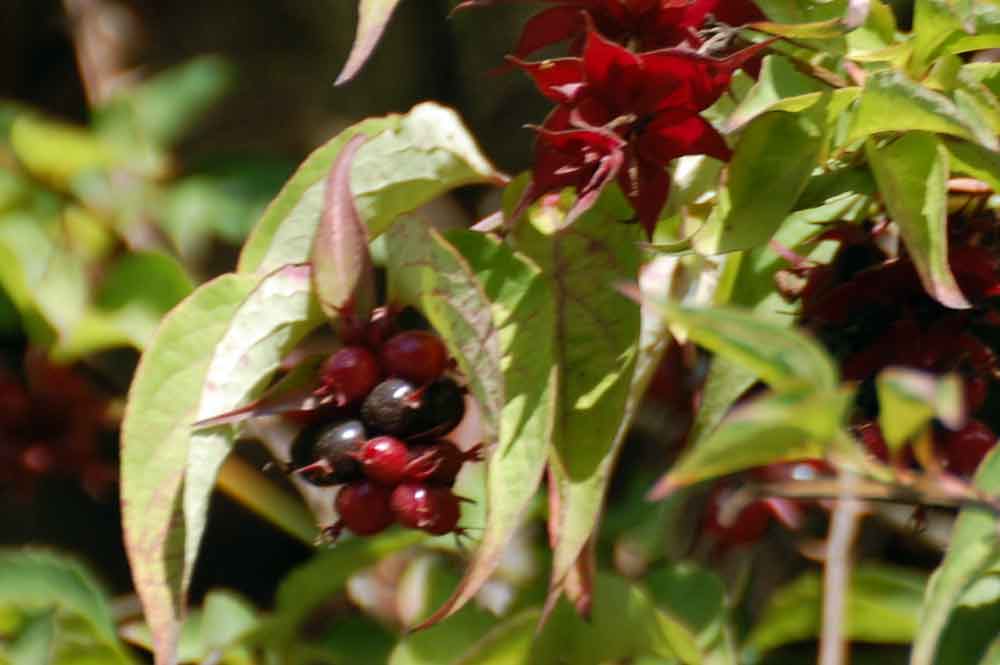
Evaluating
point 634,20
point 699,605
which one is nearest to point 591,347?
point 634,20

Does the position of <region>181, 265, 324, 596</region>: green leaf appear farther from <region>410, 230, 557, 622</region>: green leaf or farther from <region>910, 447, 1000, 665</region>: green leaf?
<region>910, 447, 1000, 665</region>: green leaf

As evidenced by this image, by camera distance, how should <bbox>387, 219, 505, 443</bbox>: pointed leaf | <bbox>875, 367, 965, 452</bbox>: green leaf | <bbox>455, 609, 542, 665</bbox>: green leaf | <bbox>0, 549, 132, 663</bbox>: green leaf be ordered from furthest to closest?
<bbox>0, 549, 132, 663</bbox>: green leaf, <bbox>455, 609, 542, 665</bbox>: green leaf, <bbox>387, 219, 505, 443</bbox>: pointed leaf, <bbox>875, 367, 965, 452</bbox>: green leaf

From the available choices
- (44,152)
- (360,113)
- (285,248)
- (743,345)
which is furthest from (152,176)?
(743,345)

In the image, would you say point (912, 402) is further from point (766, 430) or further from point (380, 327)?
point (380, 327)

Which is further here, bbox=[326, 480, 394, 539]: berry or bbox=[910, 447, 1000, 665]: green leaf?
bbox=[326, 480, 394, 539]: berry

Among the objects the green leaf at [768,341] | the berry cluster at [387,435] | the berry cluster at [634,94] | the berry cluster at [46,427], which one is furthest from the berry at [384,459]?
the berry cluster at [46,427]

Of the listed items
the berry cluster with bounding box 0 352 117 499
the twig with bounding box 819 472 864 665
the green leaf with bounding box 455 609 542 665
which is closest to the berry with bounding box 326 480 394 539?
the green leaf with bounding box 455 609 542 665

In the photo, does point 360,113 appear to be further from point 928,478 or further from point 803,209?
point 928,478
